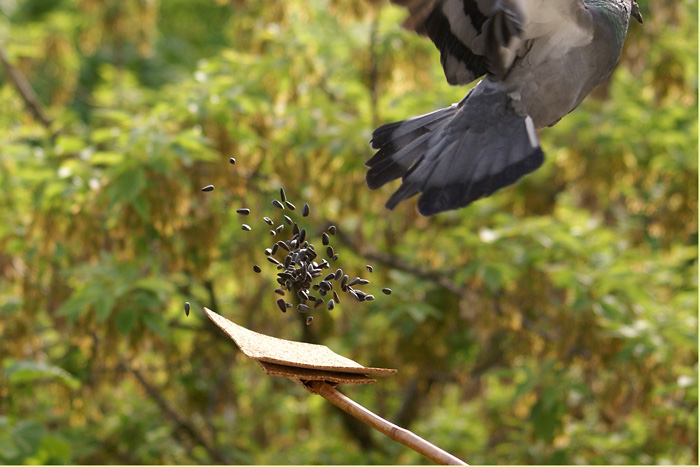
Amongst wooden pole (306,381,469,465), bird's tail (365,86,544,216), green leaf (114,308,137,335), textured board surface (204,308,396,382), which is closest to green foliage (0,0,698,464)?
green leaf (114,308,137,335)

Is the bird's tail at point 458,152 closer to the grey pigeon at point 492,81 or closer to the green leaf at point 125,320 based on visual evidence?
the grey pigeon at point 492,81

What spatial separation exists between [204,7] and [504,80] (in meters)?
8.49

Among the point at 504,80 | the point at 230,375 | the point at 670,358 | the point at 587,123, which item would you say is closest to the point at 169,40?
the point at 230,375

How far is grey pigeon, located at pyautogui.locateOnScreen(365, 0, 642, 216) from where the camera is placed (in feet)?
6.26

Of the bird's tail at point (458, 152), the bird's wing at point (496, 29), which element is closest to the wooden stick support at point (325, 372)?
the bird's tail at point (458, 152)

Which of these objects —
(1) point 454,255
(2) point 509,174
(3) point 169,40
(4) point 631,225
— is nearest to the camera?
(2) point 509,174

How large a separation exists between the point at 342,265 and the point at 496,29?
3229 millimetres

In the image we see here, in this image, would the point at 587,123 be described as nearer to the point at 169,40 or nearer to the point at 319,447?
the point at 319,447

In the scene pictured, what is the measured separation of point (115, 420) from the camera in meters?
4.82

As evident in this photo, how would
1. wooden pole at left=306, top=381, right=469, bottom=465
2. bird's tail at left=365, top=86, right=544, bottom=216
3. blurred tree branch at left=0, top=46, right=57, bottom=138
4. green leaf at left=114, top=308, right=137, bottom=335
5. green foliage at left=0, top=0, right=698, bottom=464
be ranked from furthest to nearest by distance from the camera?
blurred tree branch at left=0, top=46, right=57, bottom=138, green foliage at left=0, top=0, right=698, bottom=464, green leaf at left=114, top=308, right=137, bottom=335, bird's tail at left=365, top=86, right=544, bottom=216, wooden pole at left=306, top=381, right=469, bottom=465

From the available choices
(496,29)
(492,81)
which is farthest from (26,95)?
(496,29)

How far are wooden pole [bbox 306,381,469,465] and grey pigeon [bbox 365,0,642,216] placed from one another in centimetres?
68

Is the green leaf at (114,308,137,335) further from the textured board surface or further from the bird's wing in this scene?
the textured board surface

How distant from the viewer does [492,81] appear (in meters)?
2.11
